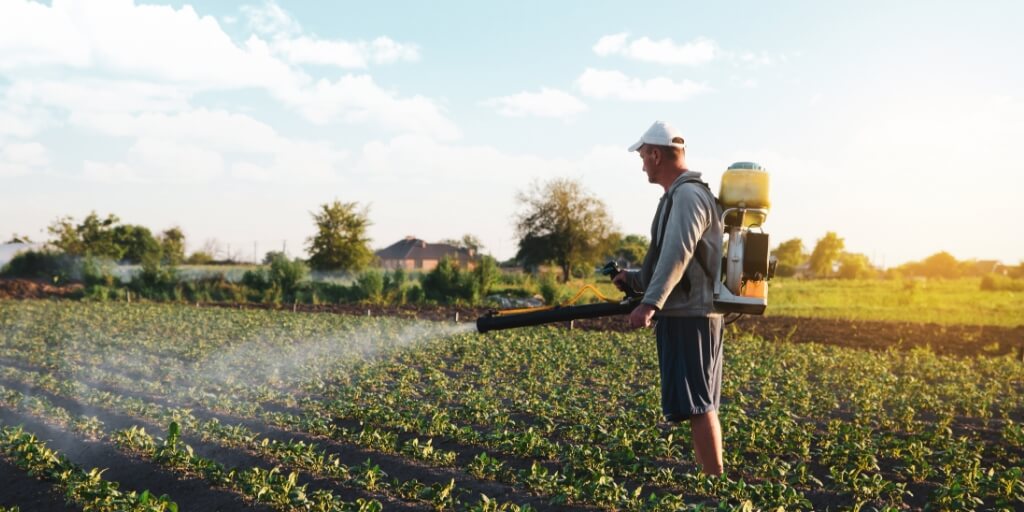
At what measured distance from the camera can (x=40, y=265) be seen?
35.0 meters

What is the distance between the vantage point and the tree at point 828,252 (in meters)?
74.6

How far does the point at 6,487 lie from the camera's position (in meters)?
5.27

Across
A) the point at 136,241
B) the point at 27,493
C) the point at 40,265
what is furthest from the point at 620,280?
the point at 136,241

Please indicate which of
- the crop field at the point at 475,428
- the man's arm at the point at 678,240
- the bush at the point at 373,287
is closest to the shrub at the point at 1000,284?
the crop field at the point at 475,428

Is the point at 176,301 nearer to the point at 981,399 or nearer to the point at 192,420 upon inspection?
the point at 192,420

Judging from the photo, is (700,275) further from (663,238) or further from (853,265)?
(853,265)

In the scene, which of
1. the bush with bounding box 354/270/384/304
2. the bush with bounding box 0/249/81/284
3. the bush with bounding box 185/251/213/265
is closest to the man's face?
the bush with bounding box 354/270/384/304

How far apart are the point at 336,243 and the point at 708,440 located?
2980 cm

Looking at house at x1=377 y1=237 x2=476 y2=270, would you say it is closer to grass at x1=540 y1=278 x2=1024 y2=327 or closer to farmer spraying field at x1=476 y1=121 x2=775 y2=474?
grass at x1=540 y1=278 x2=1024 y2=327

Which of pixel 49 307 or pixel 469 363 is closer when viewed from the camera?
pixel 469 363

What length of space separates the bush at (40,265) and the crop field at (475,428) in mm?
22863

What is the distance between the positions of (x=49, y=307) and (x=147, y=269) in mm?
6231

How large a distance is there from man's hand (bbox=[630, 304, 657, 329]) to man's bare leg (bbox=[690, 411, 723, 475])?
0.69 m

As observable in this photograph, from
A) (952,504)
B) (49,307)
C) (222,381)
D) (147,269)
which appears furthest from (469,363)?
(147,269)
